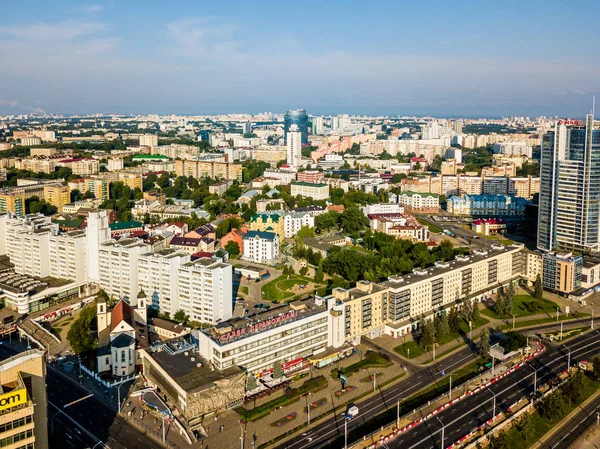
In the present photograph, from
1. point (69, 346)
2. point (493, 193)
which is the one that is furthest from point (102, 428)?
point (493, 193)

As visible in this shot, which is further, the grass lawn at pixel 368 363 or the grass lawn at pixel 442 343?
the grass lawn at pixel 442 343

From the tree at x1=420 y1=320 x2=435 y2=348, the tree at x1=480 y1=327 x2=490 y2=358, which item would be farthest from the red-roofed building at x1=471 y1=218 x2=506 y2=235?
the tree at x1=480 y1=327 x2=490 y2=358

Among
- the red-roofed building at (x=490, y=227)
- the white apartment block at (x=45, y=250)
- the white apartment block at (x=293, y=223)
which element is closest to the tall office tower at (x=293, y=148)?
the white apartment block at (x=293, y=223)

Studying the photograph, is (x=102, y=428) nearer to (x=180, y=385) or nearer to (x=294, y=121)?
(x=180, y=385)

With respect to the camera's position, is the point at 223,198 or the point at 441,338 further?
the point at 223,198

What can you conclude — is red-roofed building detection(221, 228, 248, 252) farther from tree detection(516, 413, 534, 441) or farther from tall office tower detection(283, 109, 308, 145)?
tall office tower detection(283, 109, 308, 145)

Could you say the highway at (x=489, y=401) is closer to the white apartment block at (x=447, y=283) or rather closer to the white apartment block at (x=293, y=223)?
the white apartment block at (x=447, y=283)

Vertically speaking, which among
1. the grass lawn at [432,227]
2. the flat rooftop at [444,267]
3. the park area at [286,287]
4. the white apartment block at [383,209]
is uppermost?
the white apartment block at [383,209]
